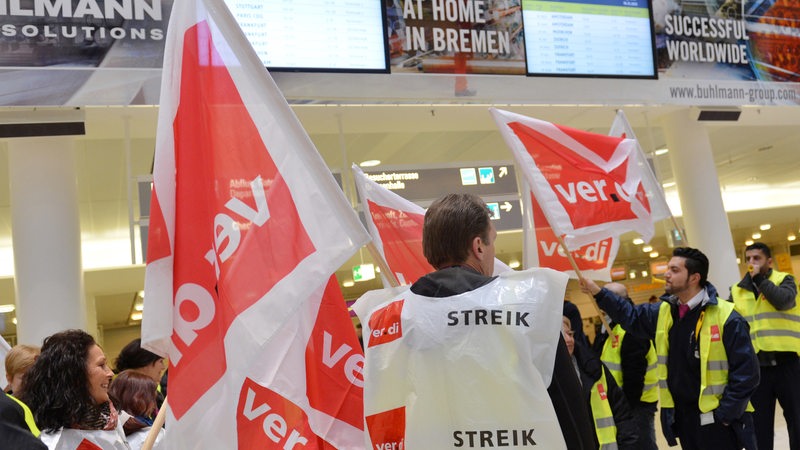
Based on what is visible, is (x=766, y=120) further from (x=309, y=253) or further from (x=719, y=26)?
(x=309, y=253)

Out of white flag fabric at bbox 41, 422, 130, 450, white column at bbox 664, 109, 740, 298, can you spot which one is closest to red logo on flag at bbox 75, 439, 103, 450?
white flag fabric at bbox 41, 422, 130, 450

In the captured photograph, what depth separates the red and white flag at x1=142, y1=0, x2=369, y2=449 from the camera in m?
2.60

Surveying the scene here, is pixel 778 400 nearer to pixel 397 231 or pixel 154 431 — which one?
pixel 397 231

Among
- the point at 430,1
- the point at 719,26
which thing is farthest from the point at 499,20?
the point at 719,26

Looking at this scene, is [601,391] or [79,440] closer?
[79,440]

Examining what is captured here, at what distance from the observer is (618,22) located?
8242 mm

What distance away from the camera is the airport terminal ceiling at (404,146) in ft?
25.9

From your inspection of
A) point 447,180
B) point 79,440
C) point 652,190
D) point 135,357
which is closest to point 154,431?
point 79,440

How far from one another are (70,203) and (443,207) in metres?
5.36

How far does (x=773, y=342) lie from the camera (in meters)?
6.35

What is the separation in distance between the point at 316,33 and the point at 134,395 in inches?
155

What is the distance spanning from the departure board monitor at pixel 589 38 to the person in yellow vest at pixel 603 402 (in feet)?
11.2

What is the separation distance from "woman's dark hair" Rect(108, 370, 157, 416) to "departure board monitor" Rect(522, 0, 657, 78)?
5030mm

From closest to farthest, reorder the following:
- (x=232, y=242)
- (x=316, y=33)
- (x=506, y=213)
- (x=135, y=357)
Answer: (x=232, y=242) → (x=135, y=357) → (x=316, y=33) → (x=506, y=213)
